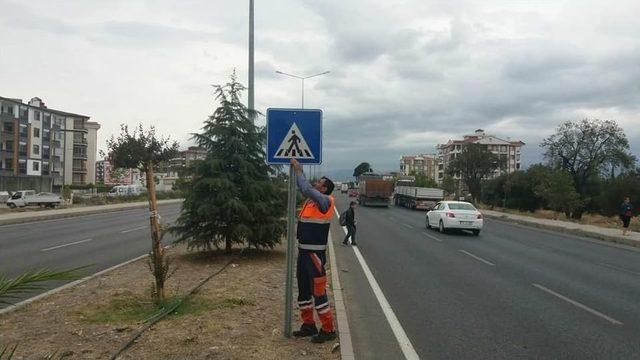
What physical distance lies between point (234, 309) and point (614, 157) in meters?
57.5

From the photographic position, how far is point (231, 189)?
12.5 meters

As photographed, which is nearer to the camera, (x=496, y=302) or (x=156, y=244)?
(x=156, y=244)

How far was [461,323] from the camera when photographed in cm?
783

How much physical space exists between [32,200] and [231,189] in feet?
127

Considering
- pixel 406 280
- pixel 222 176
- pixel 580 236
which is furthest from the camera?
pixel 580 236

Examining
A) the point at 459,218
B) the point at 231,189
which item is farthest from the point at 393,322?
the point at 459,218

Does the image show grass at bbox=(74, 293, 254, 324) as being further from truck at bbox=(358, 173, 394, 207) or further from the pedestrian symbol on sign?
truck at bbox=(358, 173, 394, 207)

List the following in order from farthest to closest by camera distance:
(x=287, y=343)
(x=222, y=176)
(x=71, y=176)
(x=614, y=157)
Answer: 1. (x=71, y=176)
2. (x=614, y=157)
3. (x=222, y=176)
4. (x=287, y=343)

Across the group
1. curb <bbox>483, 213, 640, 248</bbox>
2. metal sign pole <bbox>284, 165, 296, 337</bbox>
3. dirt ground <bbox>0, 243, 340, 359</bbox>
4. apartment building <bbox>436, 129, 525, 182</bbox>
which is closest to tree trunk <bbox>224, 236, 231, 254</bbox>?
dirt ground <bbox>0, 243, 340, 359</bbox>

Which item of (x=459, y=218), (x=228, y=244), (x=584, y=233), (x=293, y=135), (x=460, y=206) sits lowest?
(x=584, y=233)

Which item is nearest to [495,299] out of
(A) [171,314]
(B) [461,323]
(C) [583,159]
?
(B) [461,323]

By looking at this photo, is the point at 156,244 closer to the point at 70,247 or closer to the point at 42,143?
the point at 70,247

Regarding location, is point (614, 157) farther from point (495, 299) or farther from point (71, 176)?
point (71, 176)

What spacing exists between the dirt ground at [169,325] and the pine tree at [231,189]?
232 cm
